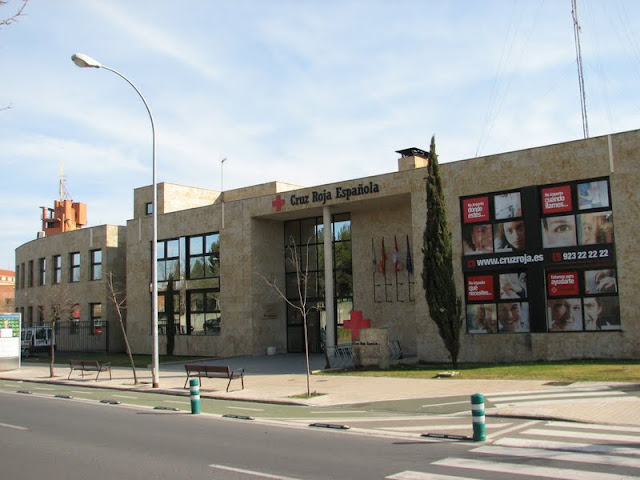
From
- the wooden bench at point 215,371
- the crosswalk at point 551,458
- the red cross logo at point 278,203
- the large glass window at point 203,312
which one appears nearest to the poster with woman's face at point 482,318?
the wooden bench at point 215,371

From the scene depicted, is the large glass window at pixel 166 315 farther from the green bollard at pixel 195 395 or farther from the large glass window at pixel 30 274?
the green bollard at pixel 195 395

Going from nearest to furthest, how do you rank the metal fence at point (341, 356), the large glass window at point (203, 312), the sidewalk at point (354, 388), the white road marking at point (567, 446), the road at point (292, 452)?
the road at point (292, 452)
the white road marking at point (567, 446)
the sidewalk at point (354, 388)
the metal fence at point (341, 356)
the large glass window at point (203, 312)

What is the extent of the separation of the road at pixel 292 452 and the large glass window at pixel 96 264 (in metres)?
30.8

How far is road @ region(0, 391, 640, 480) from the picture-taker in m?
8.19

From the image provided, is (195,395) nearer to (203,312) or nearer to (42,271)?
(203,312)

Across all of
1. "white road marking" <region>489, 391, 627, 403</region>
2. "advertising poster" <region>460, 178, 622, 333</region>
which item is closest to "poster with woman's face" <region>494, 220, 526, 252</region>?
"advertising poster" <region>460, 178, 622, 333</region>

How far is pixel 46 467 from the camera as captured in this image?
8930 millimetres

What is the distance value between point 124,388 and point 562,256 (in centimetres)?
1639

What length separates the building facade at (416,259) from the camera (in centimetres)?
2208

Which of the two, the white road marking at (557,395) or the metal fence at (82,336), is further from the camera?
the metal fence at (82,336)

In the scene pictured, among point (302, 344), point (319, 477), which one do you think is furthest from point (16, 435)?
point (302, 344)

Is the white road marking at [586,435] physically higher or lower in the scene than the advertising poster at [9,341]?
lower

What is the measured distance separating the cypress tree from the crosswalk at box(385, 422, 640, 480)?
11206 mm

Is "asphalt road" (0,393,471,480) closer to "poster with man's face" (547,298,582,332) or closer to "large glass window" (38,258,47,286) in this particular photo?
"poster with man's face" (547,298,582,332)
